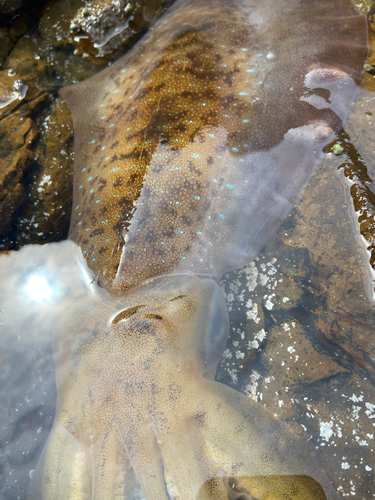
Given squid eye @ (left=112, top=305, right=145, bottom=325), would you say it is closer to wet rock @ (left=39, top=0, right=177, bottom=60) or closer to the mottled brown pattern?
the mottled brown pattern

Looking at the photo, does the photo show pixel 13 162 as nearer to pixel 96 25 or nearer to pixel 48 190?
pixel 48 190

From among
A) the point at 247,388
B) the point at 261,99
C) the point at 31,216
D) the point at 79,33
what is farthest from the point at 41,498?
the point at 79,33

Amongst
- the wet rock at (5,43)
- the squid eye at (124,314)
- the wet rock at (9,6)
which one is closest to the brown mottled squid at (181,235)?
the squid eye at (124,314)

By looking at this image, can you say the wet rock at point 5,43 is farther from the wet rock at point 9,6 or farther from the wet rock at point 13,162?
the wet rock at point 13,162

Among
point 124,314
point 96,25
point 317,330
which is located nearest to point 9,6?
point 96,25

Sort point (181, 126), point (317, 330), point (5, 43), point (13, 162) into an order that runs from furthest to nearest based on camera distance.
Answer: point (5, 43)
point (13, 162)
point (181, 126)
point (317, 330)

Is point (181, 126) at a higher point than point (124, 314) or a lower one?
higher

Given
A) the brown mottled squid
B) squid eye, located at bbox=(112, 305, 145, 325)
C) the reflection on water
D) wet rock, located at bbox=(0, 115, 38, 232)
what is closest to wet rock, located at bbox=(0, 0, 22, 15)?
the brown mottled squid
